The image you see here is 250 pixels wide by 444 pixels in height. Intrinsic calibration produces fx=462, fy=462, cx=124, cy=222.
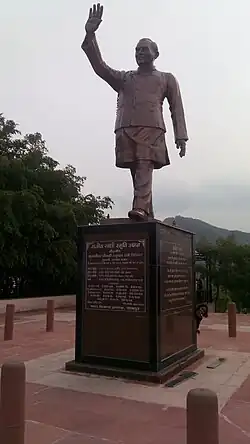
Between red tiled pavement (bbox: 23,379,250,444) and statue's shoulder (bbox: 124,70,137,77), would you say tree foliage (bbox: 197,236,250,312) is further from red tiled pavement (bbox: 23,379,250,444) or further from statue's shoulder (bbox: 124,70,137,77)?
red tiled pavement (bbox: 23,379,250,444)

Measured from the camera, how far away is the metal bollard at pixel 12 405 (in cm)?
321

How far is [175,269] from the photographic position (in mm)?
6961

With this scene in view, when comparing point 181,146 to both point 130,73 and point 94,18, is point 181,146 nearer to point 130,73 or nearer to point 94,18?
point 130,73

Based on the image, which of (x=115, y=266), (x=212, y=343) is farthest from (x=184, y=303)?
(x=212, y=343)

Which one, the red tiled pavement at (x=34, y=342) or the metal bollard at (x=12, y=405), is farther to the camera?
the red tiled pavement at (x=34, y=342)

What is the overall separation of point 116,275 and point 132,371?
4.23 feet

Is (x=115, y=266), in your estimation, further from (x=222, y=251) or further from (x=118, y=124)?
(x=222, y=251)

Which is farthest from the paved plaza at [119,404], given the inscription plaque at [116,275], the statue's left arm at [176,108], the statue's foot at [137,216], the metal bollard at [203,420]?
the statue's left arm at [176,108]

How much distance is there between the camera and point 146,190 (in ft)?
22.4

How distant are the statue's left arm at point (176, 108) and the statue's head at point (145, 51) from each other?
39cm

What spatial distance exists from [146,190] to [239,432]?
366cm

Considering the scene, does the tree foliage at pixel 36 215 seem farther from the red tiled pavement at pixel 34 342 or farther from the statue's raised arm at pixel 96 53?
the statue's raised arm at pixel 96 53

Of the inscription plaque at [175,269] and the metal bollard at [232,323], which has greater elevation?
the inscription plaque at [175,269]

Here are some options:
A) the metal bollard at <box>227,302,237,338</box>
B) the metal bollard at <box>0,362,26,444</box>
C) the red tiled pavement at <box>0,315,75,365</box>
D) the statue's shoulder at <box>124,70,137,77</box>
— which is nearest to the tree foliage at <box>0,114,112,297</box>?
the red tiled pavement at <box>0,315,75,365</box>
